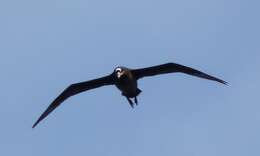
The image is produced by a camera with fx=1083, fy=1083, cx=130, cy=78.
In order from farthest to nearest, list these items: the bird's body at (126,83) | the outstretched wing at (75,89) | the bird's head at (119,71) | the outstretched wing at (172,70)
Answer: the outstretched wing at (75,89)
the outstretched wing at (172,70)
the bird's body at (126,83)
the bird's head at (119,71)

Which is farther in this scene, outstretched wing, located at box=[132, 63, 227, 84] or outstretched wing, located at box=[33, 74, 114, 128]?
outstretched wing, located at box=[33, 74, 114, 128]

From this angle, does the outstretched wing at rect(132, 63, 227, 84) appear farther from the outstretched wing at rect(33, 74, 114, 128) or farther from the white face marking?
the outstretched wing at rect(33, 74, 114, 128)

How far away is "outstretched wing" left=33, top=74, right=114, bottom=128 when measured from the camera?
53.5 metres

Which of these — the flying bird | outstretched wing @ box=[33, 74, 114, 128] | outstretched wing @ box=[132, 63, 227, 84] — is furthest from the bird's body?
outstretched wing @ box=[33, 74, 114, 128]

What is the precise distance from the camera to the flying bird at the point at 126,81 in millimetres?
51188

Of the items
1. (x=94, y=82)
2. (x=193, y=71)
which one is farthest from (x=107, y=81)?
(x=193, y=71)

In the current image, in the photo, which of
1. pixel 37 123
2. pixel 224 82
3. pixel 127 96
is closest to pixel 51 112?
pixel 37 123

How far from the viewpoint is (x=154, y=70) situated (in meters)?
52.9

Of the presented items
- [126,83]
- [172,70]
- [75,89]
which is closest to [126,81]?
[126,83]

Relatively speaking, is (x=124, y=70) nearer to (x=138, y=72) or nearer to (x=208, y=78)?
(x=138, y=72)

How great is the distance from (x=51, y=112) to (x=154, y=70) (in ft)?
20.2

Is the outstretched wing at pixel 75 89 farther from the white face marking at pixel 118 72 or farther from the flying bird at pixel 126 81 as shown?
the white face marking at pixel 118 72

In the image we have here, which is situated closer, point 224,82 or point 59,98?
point 224,82

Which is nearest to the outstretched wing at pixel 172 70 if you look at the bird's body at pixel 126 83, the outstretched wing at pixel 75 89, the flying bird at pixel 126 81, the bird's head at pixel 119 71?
the flying bird at pixel 126 81
